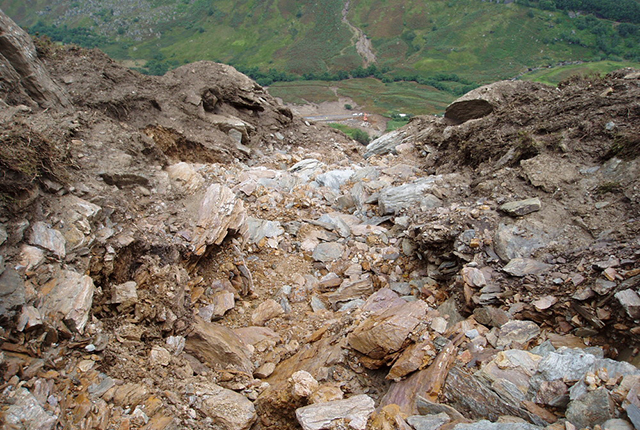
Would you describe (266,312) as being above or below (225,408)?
below

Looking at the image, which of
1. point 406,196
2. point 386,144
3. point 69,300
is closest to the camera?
point 69,300

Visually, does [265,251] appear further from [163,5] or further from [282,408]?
[163,5]

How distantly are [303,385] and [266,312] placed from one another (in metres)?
2.76

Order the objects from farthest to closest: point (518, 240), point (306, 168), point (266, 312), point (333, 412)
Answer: point (306, 168)
point (266, 312)
point (518, 240)
point (333, 412)

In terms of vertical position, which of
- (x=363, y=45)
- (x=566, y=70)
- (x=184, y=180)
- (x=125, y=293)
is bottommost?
(x=566, y=70)

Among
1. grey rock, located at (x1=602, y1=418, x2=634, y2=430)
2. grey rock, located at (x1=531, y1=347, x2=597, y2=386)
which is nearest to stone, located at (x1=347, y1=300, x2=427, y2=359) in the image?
grey rock, located at (x1=531, y1=347, x2=597, y2=386)

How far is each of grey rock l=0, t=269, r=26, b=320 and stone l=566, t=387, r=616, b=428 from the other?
574 cm

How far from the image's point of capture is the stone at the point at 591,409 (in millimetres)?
3221

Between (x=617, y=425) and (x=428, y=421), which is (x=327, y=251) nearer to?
(x=428, y=421)

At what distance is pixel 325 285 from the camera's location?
823cm

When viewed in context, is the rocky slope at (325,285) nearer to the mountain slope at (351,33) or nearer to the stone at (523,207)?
the stone at (523,207)

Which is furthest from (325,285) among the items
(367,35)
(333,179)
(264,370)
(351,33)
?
(367,35)

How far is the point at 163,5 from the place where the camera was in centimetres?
15212

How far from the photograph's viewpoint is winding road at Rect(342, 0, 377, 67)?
113 metres
